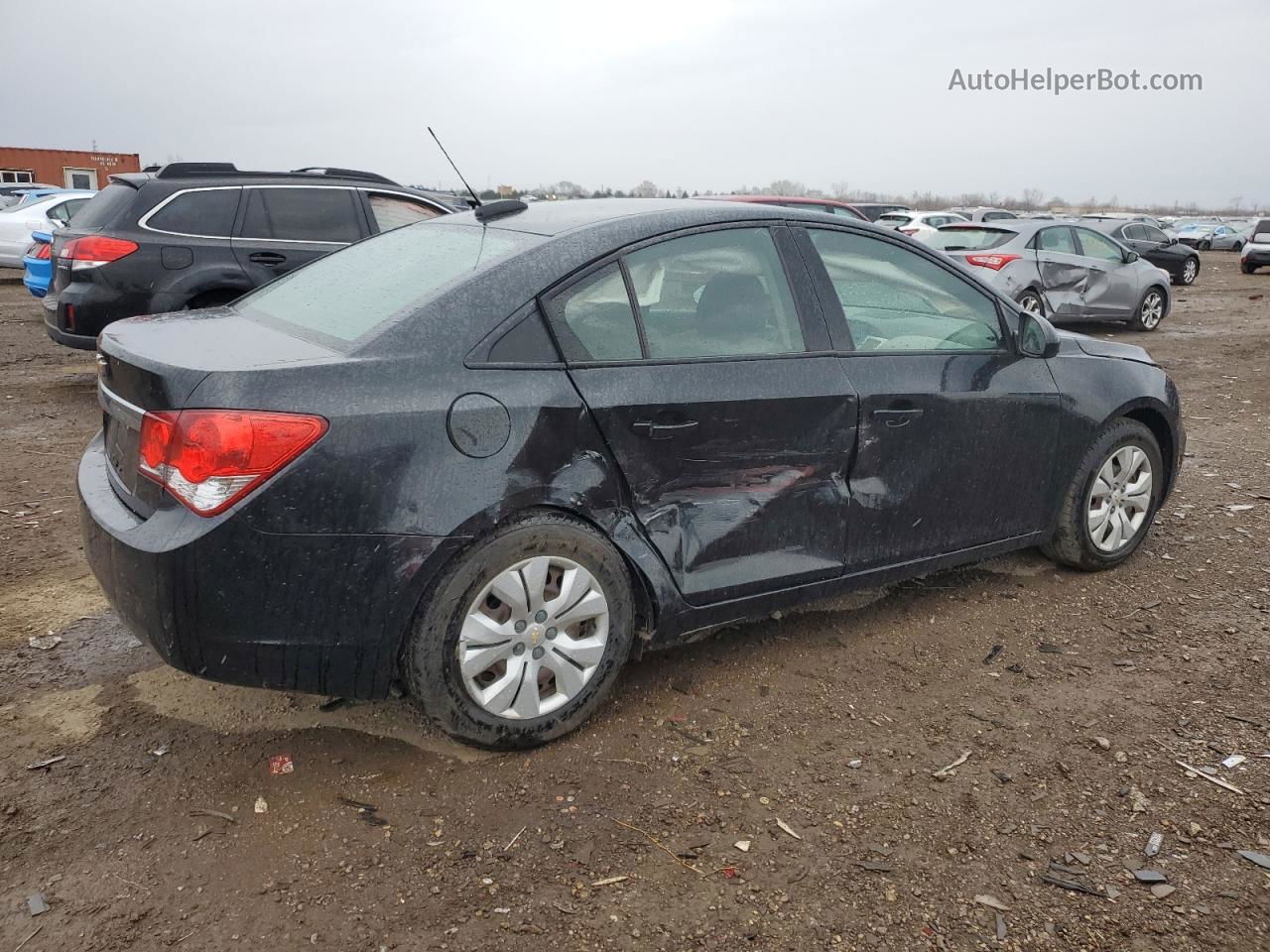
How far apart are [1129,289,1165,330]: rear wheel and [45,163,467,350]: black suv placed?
10813 millimetres

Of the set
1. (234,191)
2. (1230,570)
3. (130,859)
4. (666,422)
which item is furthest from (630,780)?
(234,191)

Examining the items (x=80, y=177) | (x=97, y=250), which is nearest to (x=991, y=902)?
(x=97, y=250)

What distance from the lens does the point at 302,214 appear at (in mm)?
7844

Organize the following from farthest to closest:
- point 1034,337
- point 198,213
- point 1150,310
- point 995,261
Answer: point 1150,310 → point 995,261 → point 198,213 → point 1034,337

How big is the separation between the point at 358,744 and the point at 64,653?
4.43 feet

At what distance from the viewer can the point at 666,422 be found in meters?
3.09

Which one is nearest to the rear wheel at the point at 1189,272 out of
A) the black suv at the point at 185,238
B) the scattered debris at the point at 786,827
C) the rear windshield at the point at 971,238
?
the rear windshield at the point at 971,238

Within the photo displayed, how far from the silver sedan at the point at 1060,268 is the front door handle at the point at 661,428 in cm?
1022

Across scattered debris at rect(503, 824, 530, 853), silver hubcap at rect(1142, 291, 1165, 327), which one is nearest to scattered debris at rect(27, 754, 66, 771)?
scattered debris at rect(503, 824, 530, 853)

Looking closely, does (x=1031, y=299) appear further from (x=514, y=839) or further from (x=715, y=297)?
(x=514, y=839)

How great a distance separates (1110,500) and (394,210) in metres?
6.10

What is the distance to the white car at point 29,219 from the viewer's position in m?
16.9

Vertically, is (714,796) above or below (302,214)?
below

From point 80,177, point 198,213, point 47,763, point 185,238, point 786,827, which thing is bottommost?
point 47,763
